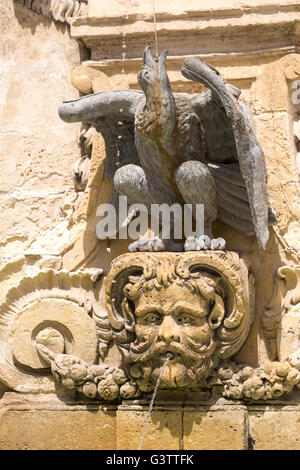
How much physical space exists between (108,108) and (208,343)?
3.86 feet

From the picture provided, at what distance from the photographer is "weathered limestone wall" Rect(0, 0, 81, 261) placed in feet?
18.2

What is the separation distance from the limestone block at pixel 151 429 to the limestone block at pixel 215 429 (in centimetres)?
5

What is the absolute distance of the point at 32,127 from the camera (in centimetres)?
563

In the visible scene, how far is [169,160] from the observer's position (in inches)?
195

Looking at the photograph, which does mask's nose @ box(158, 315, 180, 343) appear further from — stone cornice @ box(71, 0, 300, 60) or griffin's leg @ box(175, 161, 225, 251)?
stone cornice @ box(71, 0, 300, 60)

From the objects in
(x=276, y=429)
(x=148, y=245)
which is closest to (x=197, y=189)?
(x=148, y=245)

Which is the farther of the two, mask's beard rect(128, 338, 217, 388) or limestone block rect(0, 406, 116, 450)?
limestone block rect(0, 406, 116, 450)

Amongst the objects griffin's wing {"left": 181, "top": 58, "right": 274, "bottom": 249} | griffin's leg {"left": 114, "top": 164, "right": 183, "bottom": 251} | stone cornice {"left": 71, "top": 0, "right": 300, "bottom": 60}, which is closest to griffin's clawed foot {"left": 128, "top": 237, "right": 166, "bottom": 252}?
griffin's leg {"left": 114, "top": 164, "right": 183, "bottom": 251}

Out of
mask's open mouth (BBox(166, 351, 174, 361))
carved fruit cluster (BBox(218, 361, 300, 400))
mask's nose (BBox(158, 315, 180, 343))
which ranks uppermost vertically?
mask's nose (BBox(158, 315, 180, 343))

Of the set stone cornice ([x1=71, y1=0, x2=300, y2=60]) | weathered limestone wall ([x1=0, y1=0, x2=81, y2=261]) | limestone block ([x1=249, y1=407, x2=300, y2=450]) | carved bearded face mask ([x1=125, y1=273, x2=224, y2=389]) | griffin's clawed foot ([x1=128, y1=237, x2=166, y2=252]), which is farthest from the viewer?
weathered limestone wall ([x1=0, y1=0, x2=81, y2=261])

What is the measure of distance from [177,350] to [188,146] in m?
0.93

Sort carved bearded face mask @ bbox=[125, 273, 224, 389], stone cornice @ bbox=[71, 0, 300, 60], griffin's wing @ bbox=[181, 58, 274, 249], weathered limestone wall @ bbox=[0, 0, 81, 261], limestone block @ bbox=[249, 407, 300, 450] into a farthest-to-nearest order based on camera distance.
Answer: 1. weathered limestone wall @ bbox=[0, 0, 81, 261]
2. stone cornice @ bbox=[71, 0, 300, 60]
3. limestone block @ bbox=[249, 407, 300, 450]
4. carved bearded face mask @ bbox=[125, 273, 224, 389]
5. griffin's wing @ bbox=[181, 58, 274, 249]

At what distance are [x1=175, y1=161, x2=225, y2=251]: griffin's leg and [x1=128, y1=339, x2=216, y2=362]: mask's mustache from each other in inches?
17.1
